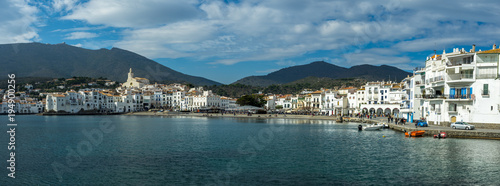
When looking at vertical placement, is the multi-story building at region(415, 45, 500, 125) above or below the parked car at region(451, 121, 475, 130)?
above

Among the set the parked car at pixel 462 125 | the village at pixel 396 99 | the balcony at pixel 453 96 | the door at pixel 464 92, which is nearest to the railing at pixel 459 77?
the village at pixel 396 99

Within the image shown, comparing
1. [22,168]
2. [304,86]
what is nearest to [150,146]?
[22,168]

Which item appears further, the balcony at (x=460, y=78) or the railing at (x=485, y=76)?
the balcony at (x=460, y=78)

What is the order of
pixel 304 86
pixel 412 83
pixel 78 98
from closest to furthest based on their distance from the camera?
pixel 412 83
pixel 78 98
pixel 304 86

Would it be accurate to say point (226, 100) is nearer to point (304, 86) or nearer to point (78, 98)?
point (304, 86)

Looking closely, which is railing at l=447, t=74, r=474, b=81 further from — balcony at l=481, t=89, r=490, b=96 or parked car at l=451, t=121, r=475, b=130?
parked car at l=451, t=121, r=475, b=130

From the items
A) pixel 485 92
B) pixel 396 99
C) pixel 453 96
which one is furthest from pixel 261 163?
pixel 396 99

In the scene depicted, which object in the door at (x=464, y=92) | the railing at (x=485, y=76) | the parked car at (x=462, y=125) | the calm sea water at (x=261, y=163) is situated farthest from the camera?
the door at (x=464, y=92)

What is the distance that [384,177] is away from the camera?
1955 centimetres

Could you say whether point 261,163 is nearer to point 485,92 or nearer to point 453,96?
point 453,96

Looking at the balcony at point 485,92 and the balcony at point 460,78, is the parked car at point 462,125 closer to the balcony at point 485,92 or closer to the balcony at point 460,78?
the balcony at point 485,92

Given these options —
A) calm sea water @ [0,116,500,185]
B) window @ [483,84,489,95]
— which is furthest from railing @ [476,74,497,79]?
calm sea water @ [0,116,500,185]

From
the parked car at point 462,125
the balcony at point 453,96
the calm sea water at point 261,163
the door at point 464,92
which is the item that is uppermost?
the door at point 464,92

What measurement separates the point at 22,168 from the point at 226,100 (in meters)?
125
